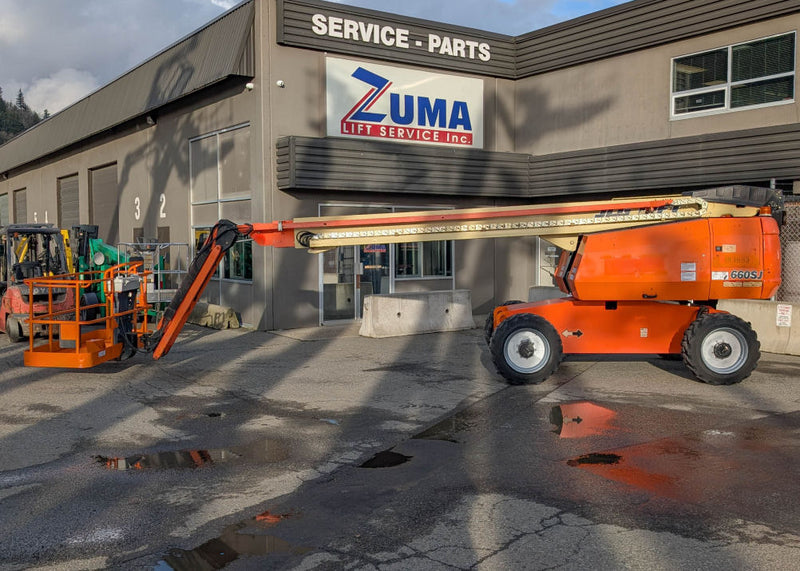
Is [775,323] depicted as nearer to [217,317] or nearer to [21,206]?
[217,317]

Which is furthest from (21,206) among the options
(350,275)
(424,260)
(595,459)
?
(595,459)

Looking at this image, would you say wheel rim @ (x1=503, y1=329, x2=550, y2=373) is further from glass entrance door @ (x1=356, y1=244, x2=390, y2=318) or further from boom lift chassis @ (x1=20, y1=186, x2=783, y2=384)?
glass entrance door @ (x1=356, y1=244, x2=390, y2=318)

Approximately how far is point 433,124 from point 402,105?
1014 millimetres

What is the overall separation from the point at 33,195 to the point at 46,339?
2248 cm

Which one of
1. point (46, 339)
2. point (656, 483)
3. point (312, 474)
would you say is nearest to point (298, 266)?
point (46, 339)

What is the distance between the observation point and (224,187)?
63.3 ft

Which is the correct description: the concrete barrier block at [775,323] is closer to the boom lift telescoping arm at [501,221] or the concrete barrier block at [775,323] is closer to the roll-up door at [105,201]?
the boom lift telescoping arm at [501,221]

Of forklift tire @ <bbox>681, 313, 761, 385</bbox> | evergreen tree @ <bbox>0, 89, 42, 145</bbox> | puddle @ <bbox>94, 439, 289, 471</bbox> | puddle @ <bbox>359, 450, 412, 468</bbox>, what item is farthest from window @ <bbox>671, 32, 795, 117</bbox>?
evergreen tree @ <bbox>0, 89, 42, 145</bbox>

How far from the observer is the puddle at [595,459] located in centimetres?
705

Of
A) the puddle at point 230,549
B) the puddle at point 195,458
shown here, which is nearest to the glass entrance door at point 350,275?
the puddle at point 195,458

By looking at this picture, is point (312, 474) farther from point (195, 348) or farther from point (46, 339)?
point (46, 339)

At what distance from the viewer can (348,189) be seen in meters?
17.7

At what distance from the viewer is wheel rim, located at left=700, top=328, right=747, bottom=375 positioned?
10609 mm

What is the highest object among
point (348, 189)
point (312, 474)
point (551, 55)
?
point (551, 55)
